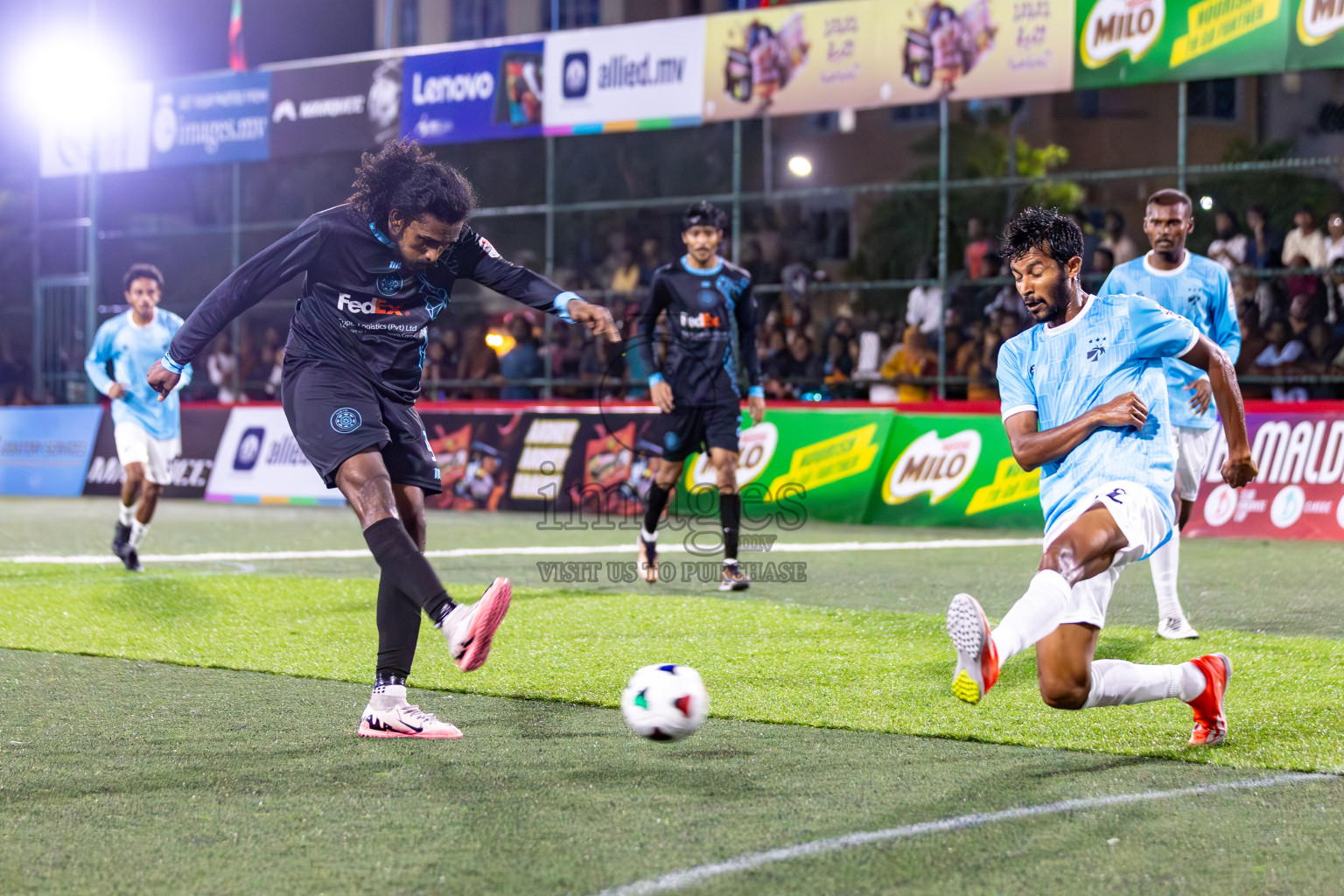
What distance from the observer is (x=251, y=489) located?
1753 cm

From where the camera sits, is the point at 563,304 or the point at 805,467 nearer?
the point at 563,304

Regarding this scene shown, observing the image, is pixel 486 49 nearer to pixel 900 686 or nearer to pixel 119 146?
pixel 119 146

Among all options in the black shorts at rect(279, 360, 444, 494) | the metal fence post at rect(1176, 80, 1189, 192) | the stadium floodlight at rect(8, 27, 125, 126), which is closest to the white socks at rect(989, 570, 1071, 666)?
the black shorts at rect(279, 360, 444, 494)

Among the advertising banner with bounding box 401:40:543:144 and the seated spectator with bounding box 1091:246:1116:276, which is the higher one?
the advertising banner with bounding box 401:40:543:144

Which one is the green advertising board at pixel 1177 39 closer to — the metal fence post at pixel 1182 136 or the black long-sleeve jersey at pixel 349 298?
the metal fence post at pixel 1182 136

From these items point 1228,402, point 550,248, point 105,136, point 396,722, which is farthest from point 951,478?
point 105,136

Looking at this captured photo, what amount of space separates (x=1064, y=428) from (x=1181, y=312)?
2.96m

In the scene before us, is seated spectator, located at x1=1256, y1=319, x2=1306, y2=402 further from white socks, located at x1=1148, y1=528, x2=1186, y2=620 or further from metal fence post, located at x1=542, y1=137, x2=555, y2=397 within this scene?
metal fence post, located at x1=542, y1=137, x2=555, y2=397

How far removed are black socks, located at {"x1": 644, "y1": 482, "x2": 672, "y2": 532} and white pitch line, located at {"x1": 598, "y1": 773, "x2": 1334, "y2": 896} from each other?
5.63 m

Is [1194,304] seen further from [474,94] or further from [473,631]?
[474,94]

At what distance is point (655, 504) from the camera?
32.3 feet

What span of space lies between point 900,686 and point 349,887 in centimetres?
311

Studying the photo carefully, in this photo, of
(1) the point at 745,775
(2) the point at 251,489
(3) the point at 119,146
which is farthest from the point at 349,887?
(3) the point at 119,146

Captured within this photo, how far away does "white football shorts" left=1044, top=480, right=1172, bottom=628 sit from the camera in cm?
454
